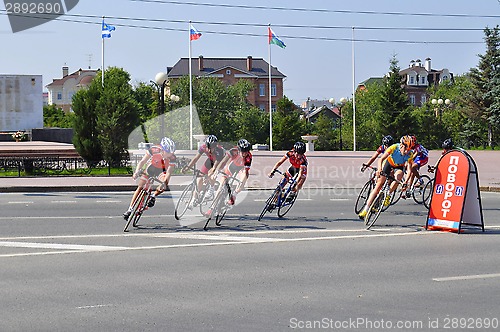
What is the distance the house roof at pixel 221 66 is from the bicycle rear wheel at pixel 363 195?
109m

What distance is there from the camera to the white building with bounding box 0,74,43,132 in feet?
213

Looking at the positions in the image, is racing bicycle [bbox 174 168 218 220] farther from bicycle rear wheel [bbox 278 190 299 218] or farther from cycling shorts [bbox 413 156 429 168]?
cycling shorts [bbox 413 156 429 168]

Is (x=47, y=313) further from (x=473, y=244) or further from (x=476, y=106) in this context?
(x=476, y=106)

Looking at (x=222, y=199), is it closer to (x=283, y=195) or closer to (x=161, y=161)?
(x=161, y=161)

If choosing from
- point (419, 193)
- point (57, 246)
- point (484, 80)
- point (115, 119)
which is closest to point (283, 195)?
point (419, 193)

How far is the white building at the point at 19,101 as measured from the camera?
64.9m

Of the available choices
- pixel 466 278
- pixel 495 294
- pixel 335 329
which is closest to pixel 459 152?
pixel 466 278

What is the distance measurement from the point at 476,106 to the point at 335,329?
222 ft

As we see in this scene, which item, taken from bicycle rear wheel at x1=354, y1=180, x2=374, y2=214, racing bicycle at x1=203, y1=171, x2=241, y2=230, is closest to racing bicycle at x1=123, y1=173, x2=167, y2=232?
racing bicycle at x1=203, y1=171, x2=241, y2=230

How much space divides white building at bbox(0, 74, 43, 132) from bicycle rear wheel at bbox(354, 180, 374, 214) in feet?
170

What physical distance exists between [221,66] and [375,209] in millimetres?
116227

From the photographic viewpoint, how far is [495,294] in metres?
8.52

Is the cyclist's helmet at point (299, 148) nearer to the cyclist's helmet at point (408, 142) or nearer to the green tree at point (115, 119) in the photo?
the cyclist's helmet at point (408, 142)

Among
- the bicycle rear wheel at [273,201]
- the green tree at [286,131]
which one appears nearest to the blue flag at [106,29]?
the green tree at [286,131]
